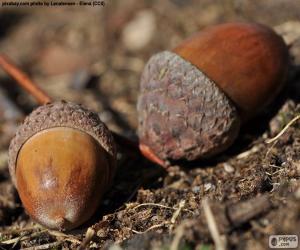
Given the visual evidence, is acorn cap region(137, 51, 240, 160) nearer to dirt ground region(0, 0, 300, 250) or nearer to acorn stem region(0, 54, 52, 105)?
dirt ground region(0, 0, 300, 250)

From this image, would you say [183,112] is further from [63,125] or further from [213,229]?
[213,229]

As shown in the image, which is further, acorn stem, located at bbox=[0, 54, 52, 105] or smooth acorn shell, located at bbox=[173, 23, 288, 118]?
acorn stem, located at bbox=[0, 54, 52, 105]

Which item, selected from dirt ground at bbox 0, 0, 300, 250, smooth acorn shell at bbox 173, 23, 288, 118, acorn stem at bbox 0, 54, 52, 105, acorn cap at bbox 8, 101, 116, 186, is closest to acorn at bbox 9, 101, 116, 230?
acorn cap at bbox 8, 101, 116, 186

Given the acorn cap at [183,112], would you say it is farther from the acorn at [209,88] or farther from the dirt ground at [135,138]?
the dirt ground at [135,138]

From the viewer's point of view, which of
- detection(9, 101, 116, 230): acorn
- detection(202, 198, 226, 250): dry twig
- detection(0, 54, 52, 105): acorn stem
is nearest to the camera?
detection(202, 198, 226, 250): dry twig

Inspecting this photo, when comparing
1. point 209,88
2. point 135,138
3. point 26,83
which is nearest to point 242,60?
point 209,88

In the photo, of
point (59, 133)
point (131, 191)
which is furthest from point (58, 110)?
point (131, 191)
